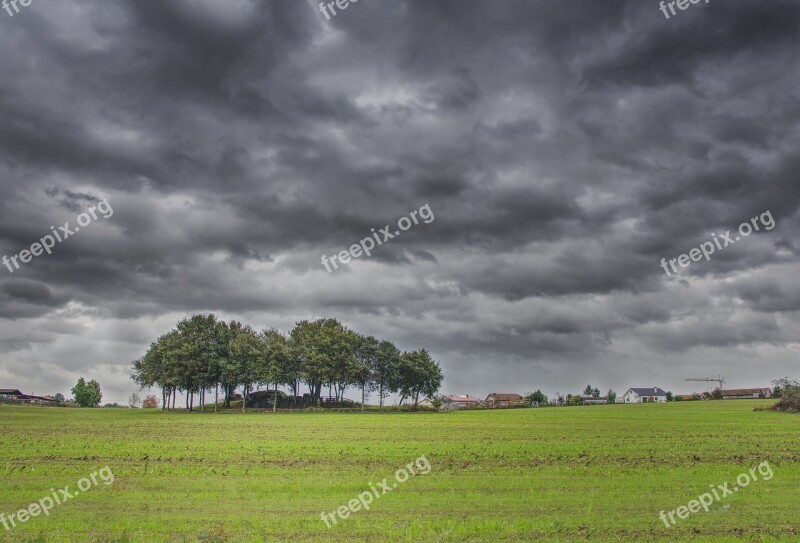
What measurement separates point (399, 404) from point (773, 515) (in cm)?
14137

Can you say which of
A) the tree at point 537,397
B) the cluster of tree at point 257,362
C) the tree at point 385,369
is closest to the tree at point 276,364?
the cluster of tree at point 257,362

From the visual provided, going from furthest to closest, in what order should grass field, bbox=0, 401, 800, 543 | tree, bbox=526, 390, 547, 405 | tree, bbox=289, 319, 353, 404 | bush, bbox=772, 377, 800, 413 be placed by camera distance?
1. tree, bbox=526, 390, 547, 405
2. tree, bbox=289, 319, 353, 404
3. bush, bbox=772, 377, 800, 413
4. grass field, bbox=0, 401, 800, 543

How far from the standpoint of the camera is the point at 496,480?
900 inches

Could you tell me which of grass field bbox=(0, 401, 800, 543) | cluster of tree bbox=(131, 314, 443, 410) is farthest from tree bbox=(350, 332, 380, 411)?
grass field bbox=(0, 401, 800, 543)

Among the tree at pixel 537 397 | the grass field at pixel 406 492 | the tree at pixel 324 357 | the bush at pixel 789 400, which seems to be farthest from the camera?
the tree at pixel 537 397

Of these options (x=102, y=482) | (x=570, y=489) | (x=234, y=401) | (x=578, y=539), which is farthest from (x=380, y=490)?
(x=234, y=401)

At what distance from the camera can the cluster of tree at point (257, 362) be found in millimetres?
127875

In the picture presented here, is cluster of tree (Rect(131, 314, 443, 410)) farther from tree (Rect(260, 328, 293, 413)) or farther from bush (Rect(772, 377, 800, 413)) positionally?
bush (Rect(772, 377, 800, 413))

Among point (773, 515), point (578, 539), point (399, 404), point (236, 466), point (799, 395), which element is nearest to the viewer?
point (578, 539)

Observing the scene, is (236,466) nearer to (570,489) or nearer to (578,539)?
(570,489)

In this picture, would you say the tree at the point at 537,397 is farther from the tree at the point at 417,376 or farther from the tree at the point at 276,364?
the tree at the point at 276,364

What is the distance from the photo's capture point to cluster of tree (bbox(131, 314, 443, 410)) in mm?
127875

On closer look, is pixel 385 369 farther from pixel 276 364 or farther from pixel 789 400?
pixel 789 400

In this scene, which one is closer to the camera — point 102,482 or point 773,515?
point 773,515
